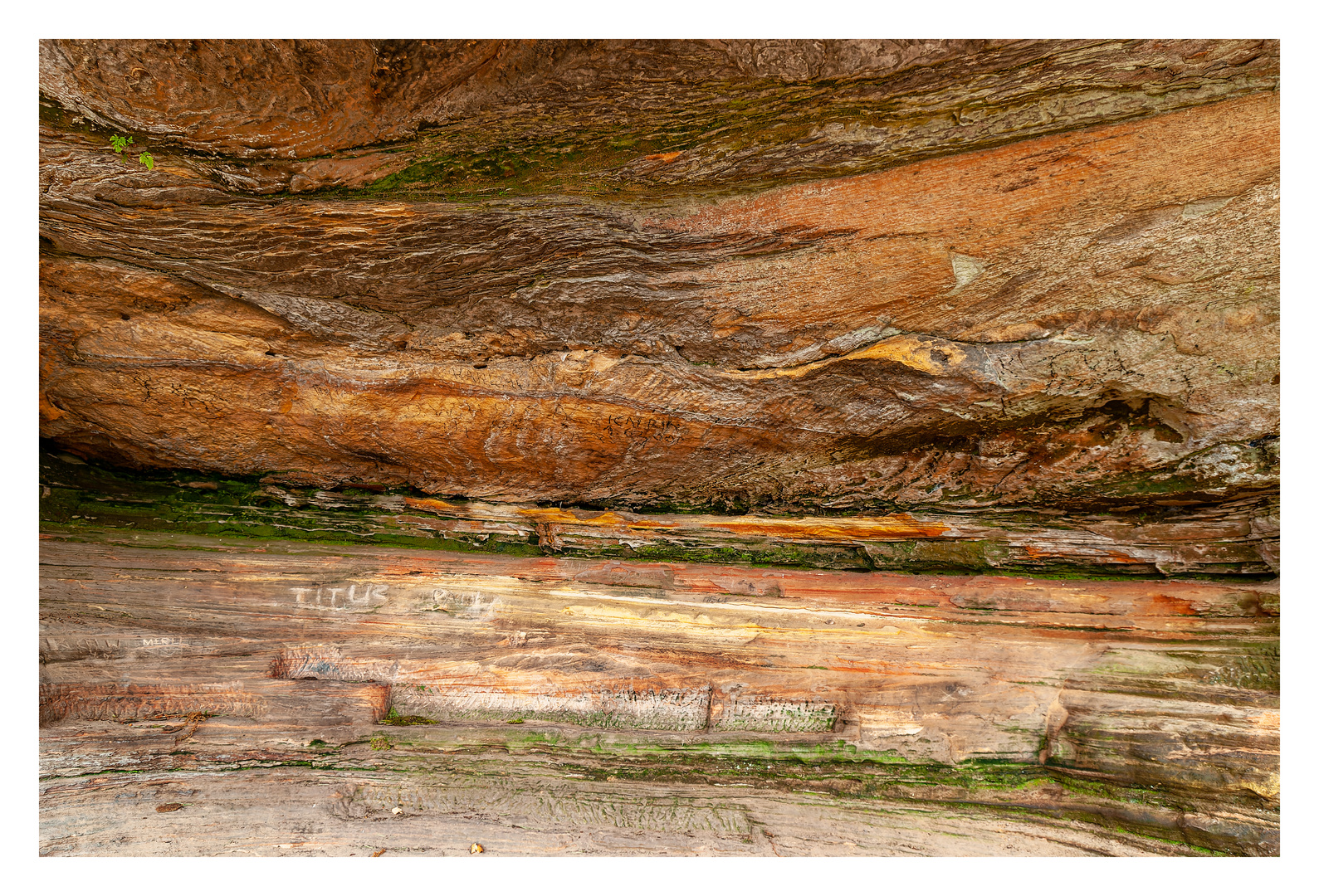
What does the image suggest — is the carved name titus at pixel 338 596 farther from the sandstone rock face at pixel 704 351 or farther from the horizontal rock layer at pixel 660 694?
the sandstone rock face at pixel 704 351

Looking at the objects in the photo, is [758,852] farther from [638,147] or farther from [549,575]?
[638,147]

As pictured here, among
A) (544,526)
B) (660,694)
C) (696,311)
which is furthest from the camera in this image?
(544,526)

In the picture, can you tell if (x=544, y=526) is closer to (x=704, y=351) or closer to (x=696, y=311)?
(x=704, y=351)

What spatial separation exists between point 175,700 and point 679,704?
110 inches

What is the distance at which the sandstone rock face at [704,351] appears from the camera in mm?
2582

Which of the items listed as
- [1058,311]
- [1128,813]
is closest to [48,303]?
[1058,311]

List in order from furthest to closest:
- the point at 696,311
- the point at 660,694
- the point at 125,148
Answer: the point at 660,694
the point at 696,311
the point at 125,148

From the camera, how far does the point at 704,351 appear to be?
9.66ft

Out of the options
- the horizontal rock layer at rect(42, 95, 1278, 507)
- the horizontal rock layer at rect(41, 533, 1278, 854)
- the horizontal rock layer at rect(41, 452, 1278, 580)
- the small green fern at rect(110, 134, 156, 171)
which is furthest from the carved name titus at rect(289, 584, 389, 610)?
the small green fern at rect(110, 134, 156, 171)

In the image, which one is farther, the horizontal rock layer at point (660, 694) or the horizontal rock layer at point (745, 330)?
the horizontal rock layer at point (660, 694)

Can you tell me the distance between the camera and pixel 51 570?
10.4 ft

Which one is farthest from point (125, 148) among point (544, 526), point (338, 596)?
point (544, 526)

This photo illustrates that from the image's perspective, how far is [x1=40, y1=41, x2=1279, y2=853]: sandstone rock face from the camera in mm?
2582

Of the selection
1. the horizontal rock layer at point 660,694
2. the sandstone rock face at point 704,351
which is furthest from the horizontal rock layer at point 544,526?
the horizontal rock layer at point 660,694
